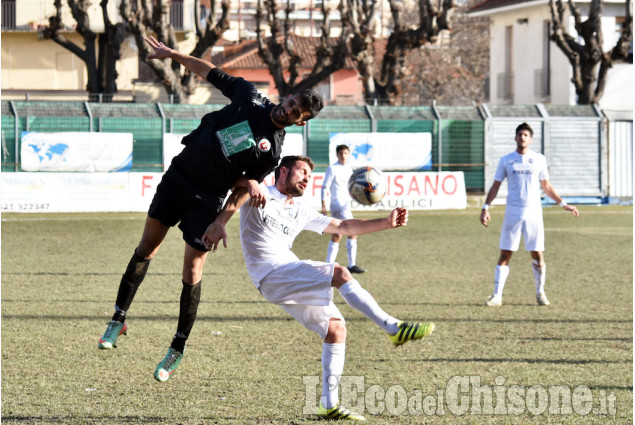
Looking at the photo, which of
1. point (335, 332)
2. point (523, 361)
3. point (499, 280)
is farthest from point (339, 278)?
point (499, 280)

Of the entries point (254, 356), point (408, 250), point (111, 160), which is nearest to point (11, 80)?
point (111, 160)

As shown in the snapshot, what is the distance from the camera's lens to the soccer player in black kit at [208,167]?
6.68 meters

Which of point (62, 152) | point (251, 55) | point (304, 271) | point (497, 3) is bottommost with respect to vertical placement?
point (304, 271)

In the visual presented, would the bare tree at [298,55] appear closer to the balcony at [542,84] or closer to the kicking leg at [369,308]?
the balcony at [542,84]

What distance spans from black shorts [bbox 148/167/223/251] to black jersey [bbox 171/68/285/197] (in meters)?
0.06

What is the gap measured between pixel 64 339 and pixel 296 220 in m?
3.54

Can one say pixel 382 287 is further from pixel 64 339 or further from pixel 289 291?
pixel 289 291

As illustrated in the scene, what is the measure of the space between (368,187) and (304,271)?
98cm

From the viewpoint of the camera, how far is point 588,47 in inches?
1399

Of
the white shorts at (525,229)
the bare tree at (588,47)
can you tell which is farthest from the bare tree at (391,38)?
the white shorts at (525,229)

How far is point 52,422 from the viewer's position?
6434mm

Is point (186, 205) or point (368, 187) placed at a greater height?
point (368, 187)

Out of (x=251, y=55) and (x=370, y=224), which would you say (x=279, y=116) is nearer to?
(x=370, y=224)

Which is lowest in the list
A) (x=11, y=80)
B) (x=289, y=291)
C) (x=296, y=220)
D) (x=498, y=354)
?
(x=498, y=354)
